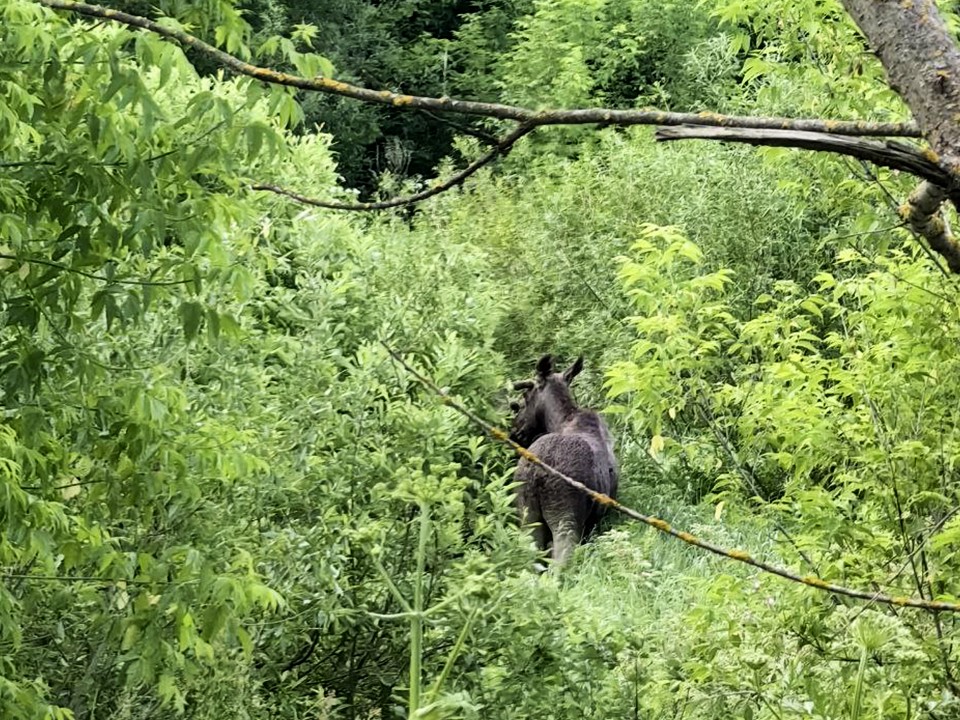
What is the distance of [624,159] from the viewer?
1545 cm

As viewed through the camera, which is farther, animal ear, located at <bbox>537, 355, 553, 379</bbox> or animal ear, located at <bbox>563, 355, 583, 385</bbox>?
animal ear, located at <bbox>537, 355, 553, 379</bbox>

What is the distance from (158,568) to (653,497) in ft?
23.8

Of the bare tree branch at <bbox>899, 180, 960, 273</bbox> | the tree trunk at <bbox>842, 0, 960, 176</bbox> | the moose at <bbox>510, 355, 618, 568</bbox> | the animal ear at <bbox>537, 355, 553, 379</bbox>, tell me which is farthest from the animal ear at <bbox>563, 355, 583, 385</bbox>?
the tree trunk at <bbox>842, 0, 960, 176</bbox>

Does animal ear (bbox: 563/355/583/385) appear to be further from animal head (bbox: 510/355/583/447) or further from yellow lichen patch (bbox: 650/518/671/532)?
yellow lichen patch (bbox: 650/518/671/532)

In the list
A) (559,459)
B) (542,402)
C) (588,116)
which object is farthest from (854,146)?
(542,402)

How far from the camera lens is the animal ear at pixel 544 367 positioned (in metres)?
11.1

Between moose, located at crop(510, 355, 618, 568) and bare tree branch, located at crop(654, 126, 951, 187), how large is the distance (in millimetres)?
7781

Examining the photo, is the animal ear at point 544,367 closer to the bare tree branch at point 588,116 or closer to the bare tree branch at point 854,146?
the bare tree branch at point 588,116

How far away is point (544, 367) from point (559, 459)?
1.08 m

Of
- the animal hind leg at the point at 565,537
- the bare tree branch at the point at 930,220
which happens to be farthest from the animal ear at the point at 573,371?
the bare tree branch at the point at 930,220

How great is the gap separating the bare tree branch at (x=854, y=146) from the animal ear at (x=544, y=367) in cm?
909

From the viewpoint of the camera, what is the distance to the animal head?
11.0 meters

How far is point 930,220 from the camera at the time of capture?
6.86 feet

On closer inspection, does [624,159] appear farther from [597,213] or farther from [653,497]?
[653,497]
